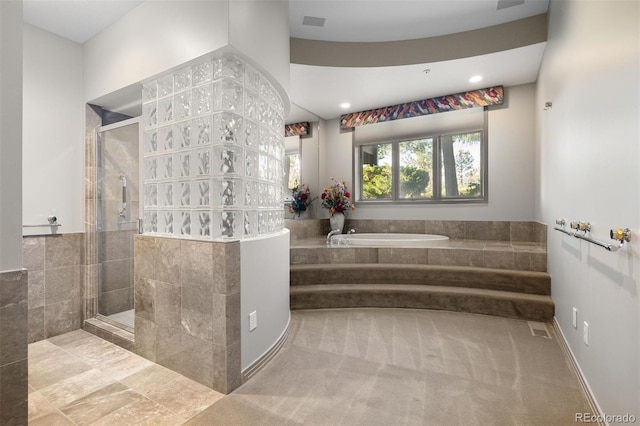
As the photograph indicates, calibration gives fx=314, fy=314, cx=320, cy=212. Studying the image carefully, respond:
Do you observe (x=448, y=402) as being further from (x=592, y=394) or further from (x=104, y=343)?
(x=104, y=343)

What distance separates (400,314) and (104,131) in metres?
3.32

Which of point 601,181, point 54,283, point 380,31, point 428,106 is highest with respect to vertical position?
point 380,31

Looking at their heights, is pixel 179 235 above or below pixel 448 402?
above

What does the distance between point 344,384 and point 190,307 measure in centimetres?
106

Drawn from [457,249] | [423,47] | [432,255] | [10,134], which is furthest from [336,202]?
[10,134]

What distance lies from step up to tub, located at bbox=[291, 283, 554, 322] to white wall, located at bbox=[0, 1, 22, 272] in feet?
7.71

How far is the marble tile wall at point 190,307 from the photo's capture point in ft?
5.98

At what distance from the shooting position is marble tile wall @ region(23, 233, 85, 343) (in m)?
2.64

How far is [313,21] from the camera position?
3.12m

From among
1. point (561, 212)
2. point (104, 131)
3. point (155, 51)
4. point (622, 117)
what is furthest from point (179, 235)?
point (561, 212)

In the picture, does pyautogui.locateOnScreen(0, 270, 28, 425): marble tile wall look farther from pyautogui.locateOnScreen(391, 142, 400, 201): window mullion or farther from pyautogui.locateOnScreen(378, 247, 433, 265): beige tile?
pyautogui.locateOnScreen(391, 142, 400, 201): window mullion

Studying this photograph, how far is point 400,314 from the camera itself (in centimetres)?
311

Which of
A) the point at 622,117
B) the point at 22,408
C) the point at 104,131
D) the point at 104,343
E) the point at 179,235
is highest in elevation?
the point at 104,131

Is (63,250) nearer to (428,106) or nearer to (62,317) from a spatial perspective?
(62,317)
